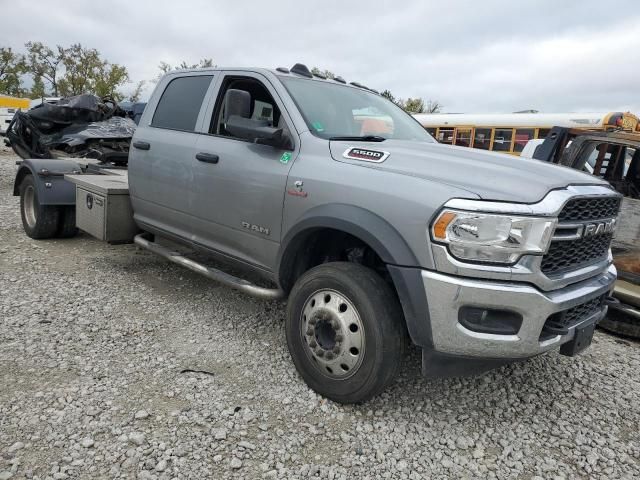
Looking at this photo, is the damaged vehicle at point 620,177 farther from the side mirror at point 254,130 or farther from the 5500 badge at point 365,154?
the side mirror at point 254,130

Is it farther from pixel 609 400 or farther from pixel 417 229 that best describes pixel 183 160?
pixel 609 400

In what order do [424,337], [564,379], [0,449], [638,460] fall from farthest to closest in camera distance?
[564,379], [638,460], [424,337], [0,449]

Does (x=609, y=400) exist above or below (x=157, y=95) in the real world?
below

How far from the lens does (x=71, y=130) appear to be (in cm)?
864

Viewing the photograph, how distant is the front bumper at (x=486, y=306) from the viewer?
2.32 m

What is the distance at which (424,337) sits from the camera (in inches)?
97.0

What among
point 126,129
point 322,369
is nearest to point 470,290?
point 322,369

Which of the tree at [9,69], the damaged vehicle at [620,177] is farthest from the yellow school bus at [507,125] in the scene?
the tree at [9,69]

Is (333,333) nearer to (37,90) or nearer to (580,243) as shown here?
(580,243)

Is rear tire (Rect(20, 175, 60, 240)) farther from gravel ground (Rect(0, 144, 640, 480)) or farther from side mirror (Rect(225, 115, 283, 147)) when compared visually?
side mirror (Rect(225, 115, 283, 147))

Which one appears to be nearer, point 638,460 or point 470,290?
point 470,290

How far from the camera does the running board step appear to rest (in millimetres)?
3336

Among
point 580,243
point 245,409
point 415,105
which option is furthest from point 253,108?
point 415,105

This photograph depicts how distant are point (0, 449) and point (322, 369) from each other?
1647 millimetres
